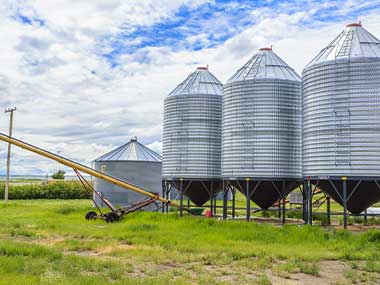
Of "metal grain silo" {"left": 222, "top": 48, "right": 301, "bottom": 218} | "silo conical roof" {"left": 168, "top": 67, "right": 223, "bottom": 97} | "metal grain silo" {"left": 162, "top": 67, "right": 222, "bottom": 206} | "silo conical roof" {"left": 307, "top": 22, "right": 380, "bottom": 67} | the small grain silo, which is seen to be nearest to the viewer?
"silo conical roof" {"left": 307, "top": 22, "right": 380, "bottom": 67}

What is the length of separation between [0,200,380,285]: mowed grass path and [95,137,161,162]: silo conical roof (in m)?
11.4

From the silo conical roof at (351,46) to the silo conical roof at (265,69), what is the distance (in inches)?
85.7

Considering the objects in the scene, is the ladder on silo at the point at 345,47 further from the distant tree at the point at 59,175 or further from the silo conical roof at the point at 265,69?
the distant tree at the point at 59,175

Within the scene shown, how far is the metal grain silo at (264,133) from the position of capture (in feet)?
71.1

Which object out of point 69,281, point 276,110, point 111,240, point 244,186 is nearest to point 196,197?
point 244,186

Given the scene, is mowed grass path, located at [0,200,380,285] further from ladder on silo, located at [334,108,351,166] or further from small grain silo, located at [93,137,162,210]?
small grain silo, located at [93,137,162,210]

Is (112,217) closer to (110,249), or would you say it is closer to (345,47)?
(110,249)

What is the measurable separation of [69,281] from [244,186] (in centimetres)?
1372

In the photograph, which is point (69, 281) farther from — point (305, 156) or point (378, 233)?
point (305, 156)

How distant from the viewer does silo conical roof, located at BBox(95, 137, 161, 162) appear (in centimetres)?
3362

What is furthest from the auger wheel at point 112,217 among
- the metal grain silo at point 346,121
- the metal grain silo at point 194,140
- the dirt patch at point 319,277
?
the dirt patch at point 319,277

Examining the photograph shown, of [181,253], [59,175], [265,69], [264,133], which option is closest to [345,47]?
[265,69]

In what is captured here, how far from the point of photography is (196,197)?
27.4 m

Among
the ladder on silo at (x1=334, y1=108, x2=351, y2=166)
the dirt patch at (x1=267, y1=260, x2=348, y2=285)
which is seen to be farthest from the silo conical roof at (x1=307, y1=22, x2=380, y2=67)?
the dirt patch at (x1=267, y1=260, x2=348, y2=285)
